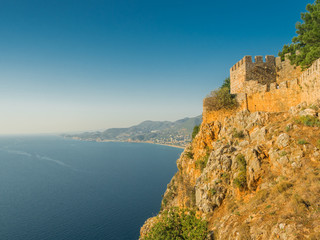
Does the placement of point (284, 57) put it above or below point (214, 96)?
above

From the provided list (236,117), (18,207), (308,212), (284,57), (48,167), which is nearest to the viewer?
(308,212)

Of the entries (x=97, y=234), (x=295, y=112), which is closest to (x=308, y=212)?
(x=295, y=112)

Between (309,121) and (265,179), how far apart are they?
5.75 metres

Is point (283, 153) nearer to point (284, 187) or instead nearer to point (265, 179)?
point (265, 179)

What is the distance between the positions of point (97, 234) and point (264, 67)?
52.7 metres

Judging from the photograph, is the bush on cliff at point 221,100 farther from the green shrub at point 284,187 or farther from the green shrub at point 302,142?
the green shrub at point 284,187

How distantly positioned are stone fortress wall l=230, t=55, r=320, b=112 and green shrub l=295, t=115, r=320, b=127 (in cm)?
207

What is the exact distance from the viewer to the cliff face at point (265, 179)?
921 cm

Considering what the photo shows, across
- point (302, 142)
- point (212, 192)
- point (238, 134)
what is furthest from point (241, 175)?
point (238, 134)

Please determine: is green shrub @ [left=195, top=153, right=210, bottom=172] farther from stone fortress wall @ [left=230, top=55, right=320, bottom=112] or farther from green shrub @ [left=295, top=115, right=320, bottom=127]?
green shrub @ [left=295, top=115, right=320, bottom=127]

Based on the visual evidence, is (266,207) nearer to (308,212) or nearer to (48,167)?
(308,212)

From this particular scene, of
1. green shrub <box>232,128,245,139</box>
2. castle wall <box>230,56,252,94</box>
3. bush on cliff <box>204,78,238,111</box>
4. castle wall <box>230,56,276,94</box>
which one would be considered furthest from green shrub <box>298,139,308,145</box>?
castle wall <box>230,56,252,94</box>

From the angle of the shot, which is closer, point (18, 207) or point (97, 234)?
point (97, 234)

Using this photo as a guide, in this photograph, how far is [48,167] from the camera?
11019 cm
